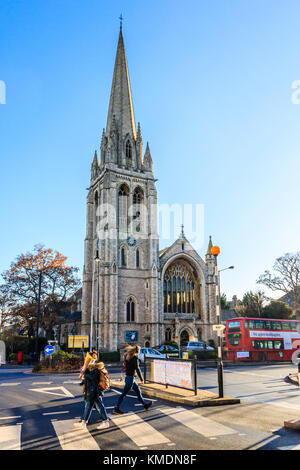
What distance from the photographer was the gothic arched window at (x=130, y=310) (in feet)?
143

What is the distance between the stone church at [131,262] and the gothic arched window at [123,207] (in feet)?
0.42

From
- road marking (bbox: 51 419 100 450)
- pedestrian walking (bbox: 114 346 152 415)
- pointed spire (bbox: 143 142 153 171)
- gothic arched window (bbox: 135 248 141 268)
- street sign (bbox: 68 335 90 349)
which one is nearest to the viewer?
road marking (bbox: 51 419 100 450)

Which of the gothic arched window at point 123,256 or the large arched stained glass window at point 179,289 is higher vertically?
the gothic arched window at point 123,256

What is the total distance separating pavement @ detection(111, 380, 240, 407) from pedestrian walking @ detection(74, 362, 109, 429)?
3366 millimetres

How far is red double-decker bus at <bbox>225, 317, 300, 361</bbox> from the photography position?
30.0 meters

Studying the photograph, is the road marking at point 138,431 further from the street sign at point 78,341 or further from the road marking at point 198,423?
the street sign at point 78,341

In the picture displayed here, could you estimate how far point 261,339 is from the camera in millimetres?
30516

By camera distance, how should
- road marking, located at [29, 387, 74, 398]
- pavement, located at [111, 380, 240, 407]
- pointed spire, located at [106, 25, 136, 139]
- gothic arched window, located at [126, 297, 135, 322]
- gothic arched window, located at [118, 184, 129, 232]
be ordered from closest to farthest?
1. pavement, located at [111, 380, 240, 407]
2. road marking, located at [29, 387, 74, 398]
3. gothic arched window, located at [126, 297, 135, 322]
4. gothic arched window, located at [118, 184, 129, 232]
5. pointed spire, located at [106, 25, 136, 139]

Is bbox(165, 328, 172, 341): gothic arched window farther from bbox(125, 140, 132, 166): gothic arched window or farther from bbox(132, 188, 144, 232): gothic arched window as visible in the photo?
bbox(125, 140, 132, 166): gothic arched window

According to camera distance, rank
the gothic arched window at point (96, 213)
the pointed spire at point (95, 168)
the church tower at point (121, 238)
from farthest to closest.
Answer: the pointed spire at point (95, 168)
the gothic arched window at point (96, 213)
the church tower at point (121, 238)

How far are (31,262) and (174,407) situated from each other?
35.1m

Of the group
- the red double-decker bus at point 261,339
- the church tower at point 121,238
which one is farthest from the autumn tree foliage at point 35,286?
the red double-decker bus at point 261,339

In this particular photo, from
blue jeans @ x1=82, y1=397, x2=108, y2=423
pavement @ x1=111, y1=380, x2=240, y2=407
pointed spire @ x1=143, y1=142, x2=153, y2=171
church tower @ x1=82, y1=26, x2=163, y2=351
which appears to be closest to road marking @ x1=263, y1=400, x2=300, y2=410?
pavement @ x1=111, y1=380, x2=240, y2=407

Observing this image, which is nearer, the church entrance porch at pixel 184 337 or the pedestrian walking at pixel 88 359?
the pedestrian walking at pixel 88 359
